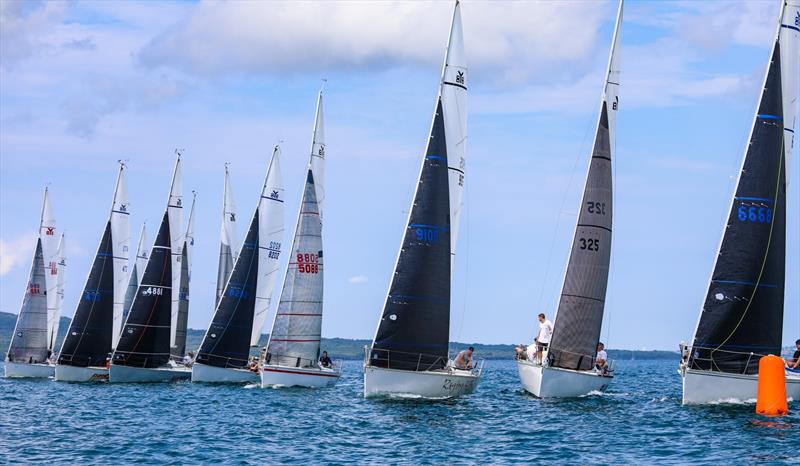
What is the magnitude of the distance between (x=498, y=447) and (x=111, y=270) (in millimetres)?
31250

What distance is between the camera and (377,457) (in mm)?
26219

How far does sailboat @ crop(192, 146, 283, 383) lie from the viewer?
163ft

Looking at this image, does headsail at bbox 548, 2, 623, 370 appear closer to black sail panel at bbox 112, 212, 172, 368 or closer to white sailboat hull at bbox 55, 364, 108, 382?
black sail panel at bbox 112, 212, 172, 368

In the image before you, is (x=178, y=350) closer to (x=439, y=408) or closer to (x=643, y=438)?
(x=439, y=408)

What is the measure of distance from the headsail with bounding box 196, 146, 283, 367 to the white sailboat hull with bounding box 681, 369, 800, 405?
865 inches

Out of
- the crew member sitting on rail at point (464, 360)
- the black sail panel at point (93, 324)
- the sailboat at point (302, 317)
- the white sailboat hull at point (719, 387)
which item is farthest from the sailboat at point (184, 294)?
the white sailboat hull at point (719, 387)

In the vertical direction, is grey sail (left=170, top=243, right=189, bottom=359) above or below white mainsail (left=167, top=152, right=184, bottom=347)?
below

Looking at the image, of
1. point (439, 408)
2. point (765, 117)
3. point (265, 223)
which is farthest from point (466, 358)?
point (265, 223)

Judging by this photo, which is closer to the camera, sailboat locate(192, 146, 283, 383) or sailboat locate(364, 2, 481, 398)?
sailboat locate(364, 2, 481, 398)

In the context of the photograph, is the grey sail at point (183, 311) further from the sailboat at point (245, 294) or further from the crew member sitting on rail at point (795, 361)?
the crew member sitting on rail at point (795, 361)

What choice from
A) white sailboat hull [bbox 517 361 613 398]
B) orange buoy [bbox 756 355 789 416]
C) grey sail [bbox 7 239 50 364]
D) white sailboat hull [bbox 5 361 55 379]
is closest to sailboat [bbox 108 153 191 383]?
white sailboat hull [bbox 5 361 55 379]

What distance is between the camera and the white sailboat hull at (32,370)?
5897cm

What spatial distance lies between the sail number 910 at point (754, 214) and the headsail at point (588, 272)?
228 inches

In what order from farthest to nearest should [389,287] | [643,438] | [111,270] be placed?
[111,270]
[389,287]
[643,438]
